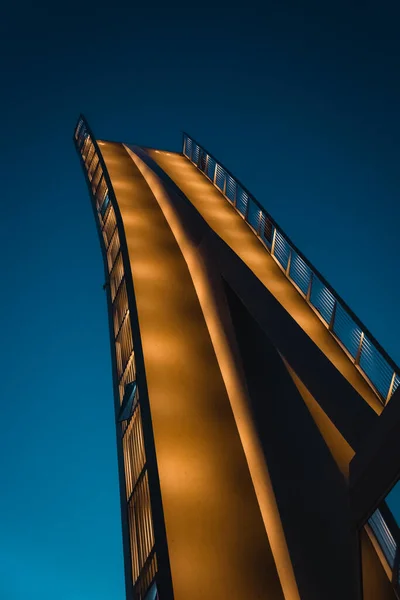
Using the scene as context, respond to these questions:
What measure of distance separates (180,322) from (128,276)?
1.78 m

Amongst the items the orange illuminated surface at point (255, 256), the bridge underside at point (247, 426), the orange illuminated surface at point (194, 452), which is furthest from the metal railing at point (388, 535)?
the orange illuminated surface at point (194, 452)

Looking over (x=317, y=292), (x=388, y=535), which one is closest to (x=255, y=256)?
(x=317, y=292)

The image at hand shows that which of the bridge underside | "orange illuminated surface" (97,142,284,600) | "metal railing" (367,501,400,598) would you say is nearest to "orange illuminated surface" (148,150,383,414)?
the bridge underside

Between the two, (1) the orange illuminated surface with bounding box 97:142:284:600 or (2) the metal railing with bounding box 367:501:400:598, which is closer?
(2) the metal railing with bounding box 367:501:400:598

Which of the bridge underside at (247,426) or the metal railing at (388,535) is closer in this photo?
the metal railing at (388,535)

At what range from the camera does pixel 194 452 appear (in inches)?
514

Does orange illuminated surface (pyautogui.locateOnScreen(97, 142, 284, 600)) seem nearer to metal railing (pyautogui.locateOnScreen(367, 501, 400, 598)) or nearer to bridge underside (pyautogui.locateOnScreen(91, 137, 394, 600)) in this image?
bridge underside (pyautogui.locateOnScreen(91, 137, 394, 600))

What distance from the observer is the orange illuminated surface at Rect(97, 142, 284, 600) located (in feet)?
35.3

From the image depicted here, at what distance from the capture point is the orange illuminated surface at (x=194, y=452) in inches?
424

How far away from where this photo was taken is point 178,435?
13.3 metres

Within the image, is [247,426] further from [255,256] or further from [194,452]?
[255,256]

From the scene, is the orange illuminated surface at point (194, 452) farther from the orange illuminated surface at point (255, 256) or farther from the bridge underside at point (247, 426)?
the orange illuminated surface at point (255, 256)

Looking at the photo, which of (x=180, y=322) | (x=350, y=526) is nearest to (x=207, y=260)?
(x=180, y=322)

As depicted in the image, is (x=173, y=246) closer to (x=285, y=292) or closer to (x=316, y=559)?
(x=285, y=292)
